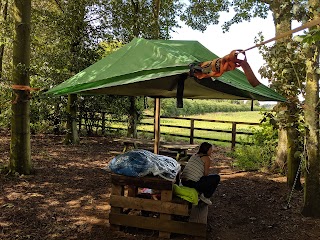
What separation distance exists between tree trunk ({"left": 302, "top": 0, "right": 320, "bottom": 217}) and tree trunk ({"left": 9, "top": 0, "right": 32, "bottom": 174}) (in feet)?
17.3

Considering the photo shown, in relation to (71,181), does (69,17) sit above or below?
above

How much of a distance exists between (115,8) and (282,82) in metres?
8.19

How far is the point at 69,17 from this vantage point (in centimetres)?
1073

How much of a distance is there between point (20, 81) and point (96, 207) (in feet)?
10.6

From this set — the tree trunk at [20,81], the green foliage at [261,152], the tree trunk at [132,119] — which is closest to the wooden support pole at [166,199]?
the tree trunk at [20,81]

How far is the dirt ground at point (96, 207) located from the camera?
4.14 m

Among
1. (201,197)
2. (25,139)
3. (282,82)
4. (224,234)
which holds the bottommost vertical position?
(224,234)

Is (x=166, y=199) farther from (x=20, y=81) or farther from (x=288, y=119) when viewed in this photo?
(x=20, y=81)

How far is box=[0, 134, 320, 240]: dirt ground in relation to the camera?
4.14 metres

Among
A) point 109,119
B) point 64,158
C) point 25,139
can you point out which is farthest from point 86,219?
point 109,119

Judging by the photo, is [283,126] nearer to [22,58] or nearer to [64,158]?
[22,58]

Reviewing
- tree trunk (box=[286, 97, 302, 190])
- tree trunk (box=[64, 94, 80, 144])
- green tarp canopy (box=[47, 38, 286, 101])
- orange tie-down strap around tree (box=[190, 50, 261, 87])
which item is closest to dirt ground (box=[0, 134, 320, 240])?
tree trunk (box=[286, 97, 302, 190])

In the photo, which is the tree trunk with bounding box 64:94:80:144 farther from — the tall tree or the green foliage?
the tall tree

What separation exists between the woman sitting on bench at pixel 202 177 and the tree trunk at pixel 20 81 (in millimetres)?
3776
